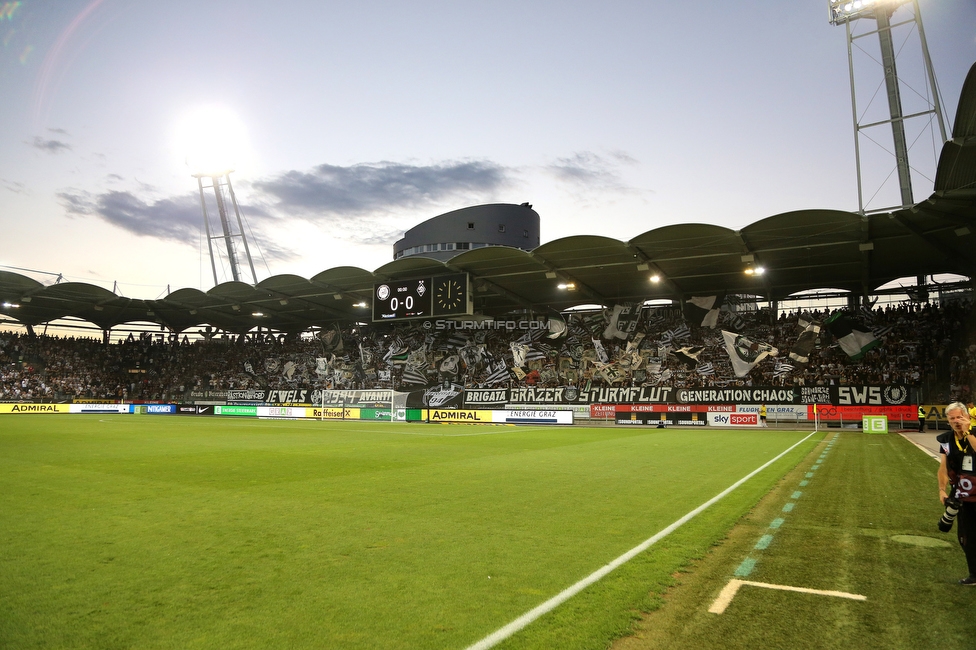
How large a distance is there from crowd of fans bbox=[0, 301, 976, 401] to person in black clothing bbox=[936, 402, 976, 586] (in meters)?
32.3

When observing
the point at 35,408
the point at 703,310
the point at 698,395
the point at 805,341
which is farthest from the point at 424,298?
the point at 35,408

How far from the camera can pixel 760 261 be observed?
1501 inches

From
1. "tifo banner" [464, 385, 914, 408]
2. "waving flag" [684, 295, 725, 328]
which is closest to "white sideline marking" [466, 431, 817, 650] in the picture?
"tifo banner" [464, 385, 914, 408]

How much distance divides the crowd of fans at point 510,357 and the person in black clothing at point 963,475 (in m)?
32.3

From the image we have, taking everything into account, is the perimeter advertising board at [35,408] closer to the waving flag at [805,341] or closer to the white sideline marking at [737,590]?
the white sideline marking at [737,590]

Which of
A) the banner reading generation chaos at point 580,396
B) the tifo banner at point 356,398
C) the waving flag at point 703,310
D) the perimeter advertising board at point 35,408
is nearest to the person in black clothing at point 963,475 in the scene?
the banner reading generation chaos at point 580,396

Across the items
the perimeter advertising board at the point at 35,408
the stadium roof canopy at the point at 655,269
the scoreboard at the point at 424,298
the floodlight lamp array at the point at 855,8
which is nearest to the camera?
the stadium roof canopy at the point at 655,269

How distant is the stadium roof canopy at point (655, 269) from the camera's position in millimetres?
29953

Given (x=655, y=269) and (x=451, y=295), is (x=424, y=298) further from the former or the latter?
(x=655, y=269)

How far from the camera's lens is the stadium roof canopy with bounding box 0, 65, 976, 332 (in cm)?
2995

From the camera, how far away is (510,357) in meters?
49.6

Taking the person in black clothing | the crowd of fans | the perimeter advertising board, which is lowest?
the perimeter advertising board

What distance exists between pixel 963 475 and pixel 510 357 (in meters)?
44.2

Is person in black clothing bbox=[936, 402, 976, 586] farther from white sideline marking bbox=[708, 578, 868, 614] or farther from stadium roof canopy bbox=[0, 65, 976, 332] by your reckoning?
stadium roof canopy bbox=[0, 65, 976, 332]
